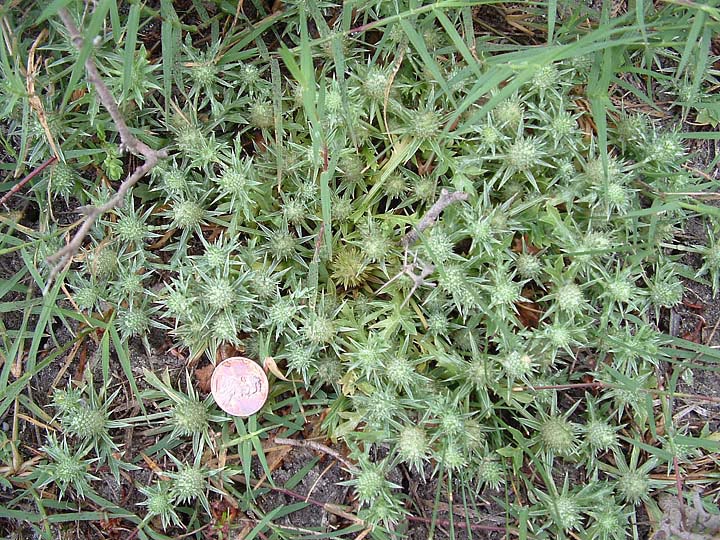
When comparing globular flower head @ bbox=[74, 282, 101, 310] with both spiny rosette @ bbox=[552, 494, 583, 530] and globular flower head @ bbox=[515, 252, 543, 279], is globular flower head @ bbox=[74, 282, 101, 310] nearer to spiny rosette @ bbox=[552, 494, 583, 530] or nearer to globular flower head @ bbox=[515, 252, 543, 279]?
globular flower head @ bbox=[515, 252, 543, 279]

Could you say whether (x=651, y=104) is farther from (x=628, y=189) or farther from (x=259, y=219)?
(x=259, y=219)

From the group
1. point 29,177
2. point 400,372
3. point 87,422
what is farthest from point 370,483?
point 29,177

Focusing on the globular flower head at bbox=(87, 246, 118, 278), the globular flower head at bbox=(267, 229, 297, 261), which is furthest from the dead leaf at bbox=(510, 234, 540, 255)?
the globular flower head at bbox=(87, 246, 118, 278)

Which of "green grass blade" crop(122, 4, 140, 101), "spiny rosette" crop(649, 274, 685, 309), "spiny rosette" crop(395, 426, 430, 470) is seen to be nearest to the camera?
"green grass blade" crop(122, 4, 140, 101)

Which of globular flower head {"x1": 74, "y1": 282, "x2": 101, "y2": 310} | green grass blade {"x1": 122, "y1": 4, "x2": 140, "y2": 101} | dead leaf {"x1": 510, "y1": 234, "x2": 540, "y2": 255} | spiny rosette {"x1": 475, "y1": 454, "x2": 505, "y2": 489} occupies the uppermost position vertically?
green grass blade {"x1": 122, "y1": 4, "x2": 140, "y2": 101}

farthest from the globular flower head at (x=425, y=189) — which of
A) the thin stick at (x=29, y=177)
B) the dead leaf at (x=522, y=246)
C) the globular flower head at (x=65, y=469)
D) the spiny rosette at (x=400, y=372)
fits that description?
the globular flower head at (x=65, y=469)

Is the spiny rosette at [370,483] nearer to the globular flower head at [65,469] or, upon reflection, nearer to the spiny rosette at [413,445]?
the spiny rosette at [413,445]

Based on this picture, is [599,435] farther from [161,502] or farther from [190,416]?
[161,502]
